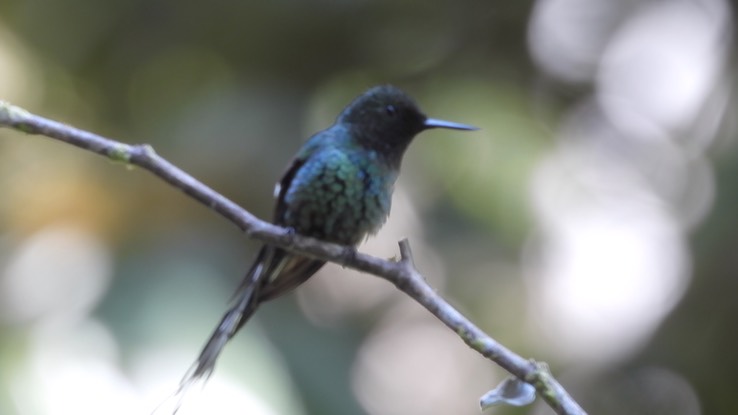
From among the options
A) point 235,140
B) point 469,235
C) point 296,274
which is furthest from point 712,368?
→ point 296,274

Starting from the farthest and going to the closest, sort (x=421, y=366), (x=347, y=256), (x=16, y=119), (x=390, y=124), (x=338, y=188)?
1. (x=421, y=366)
2. (x=390, y=124)
3. (x=338, y=188)
4. (x=347, y=256)
5. (x=16, y=119)

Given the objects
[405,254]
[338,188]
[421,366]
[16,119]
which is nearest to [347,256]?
[405,254]

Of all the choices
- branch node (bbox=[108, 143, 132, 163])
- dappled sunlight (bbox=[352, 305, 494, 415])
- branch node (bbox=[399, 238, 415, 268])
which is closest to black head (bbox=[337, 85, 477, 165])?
branch node (bbox=[399, 238, 415, 268])

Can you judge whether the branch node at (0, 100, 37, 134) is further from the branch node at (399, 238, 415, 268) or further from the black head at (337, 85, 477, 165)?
the black head at (337, 85, 477, 165)

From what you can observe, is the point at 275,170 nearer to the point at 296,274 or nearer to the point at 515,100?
the point at 515,100

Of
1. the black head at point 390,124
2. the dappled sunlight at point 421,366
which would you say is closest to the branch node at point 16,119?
the black head at point 390,124

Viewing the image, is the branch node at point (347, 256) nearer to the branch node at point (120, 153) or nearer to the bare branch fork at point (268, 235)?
A: the bare branch fork at point (268, 235)

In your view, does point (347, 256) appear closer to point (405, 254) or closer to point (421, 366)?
point (405, 254)
